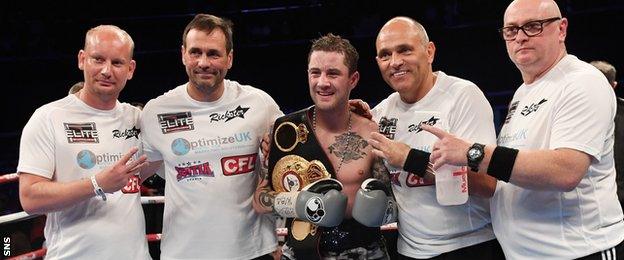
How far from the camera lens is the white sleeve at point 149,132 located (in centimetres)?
258

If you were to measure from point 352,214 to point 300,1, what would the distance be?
6433 millimetres

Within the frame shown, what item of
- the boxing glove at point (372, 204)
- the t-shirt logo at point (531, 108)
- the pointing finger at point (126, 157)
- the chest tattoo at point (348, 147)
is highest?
the t-shirt logo at point (531, 108)

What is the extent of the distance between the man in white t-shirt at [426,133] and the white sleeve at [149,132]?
894mm

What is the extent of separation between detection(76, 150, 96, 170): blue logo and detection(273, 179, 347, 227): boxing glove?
0.73m

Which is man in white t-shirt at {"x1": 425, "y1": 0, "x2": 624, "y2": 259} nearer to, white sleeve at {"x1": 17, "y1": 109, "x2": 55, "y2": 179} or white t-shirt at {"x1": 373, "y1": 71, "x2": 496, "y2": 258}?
white t-shirt at {"x1": 373, "y1": 71, "x2": 496, "y2": 258}

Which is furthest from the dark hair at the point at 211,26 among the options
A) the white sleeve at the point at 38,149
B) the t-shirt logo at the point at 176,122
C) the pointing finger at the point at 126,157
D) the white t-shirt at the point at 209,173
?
the white sleeve at the point at 38,149

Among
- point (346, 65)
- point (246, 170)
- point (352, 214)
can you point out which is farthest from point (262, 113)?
point (352, 214)

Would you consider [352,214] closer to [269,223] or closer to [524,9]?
[269,223]

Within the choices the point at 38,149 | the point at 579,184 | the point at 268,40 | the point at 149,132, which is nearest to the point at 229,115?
the point at 149,132

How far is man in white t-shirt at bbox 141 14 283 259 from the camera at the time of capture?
250 centimetres

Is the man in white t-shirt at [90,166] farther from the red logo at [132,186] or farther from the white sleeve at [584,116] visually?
the white sleeve at [584,116]

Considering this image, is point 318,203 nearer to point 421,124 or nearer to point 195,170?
point 421,124

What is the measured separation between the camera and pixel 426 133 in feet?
7.73

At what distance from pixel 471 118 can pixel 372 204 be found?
1.54 feet
